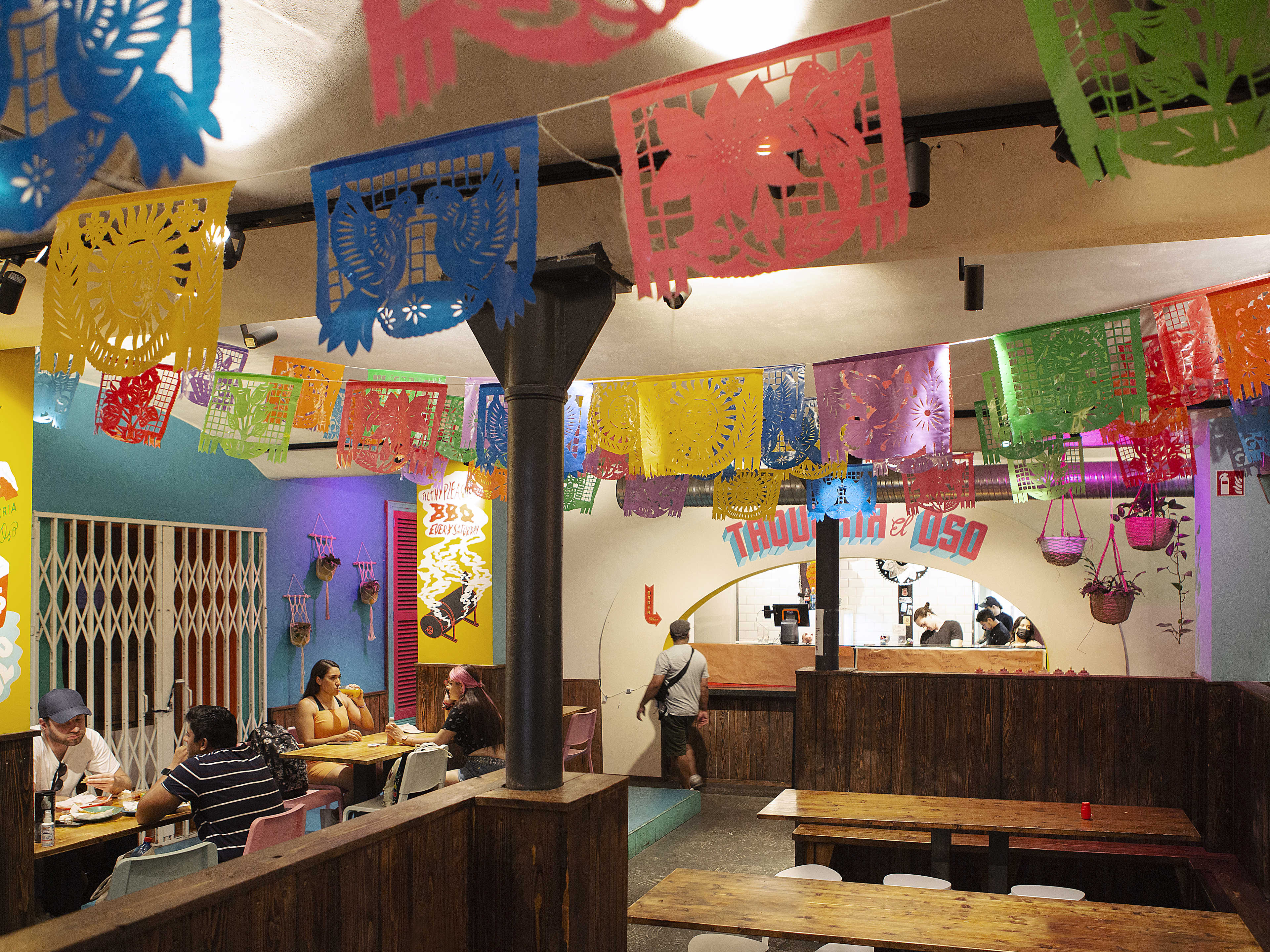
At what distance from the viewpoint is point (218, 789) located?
420cm

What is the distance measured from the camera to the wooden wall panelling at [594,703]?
31.1 ft

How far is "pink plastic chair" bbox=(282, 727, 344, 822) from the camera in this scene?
496 cm

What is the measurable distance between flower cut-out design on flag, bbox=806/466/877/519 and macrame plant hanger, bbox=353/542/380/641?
17.2 ft

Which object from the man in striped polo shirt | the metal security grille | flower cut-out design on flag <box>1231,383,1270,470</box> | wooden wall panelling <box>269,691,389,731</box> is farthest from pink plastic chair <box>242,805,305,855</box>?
wooden wall panelling <box>269,691,389,731</box>

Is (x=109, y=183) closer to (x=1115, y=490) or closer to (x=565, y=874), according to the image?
(x=565, y=874)

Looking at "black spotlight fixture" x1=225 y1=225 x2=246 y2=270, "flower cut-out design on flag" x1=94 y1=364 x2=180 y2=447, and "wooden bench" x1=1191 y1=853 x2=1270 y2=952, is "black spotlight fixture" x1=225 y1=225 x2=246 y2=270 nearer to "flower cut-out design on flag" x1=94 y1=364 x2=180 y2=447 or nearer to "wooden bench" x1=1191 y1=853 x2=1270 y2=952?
"flower cut-out design on flag" x1=94 y1=364 x2=180 y2=447

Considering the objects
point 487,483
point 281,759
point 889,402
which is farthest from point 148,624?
point 889,402

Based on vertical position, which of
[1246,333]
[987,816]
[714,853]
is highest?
[1246,333]

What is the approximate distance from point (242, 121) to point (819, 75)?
6.39ft

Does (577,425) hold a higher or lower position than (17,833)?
higher

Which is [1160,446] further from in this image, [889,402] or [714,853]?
[714,853]

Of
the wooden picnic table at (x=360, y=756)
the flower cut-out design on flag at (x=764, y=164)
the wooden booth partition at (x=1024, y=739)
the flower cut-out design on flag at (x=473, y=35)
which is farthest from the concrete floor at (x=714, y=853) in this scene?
the flower cut-out design on flag at (x=473, y=35)

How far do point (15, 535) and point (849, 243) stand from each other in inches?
178

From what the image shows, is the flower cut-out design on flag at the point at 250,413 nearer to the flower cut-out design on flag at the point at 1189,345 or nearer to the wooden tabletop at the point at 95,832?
the wooden tabletop at the point at 95,832
